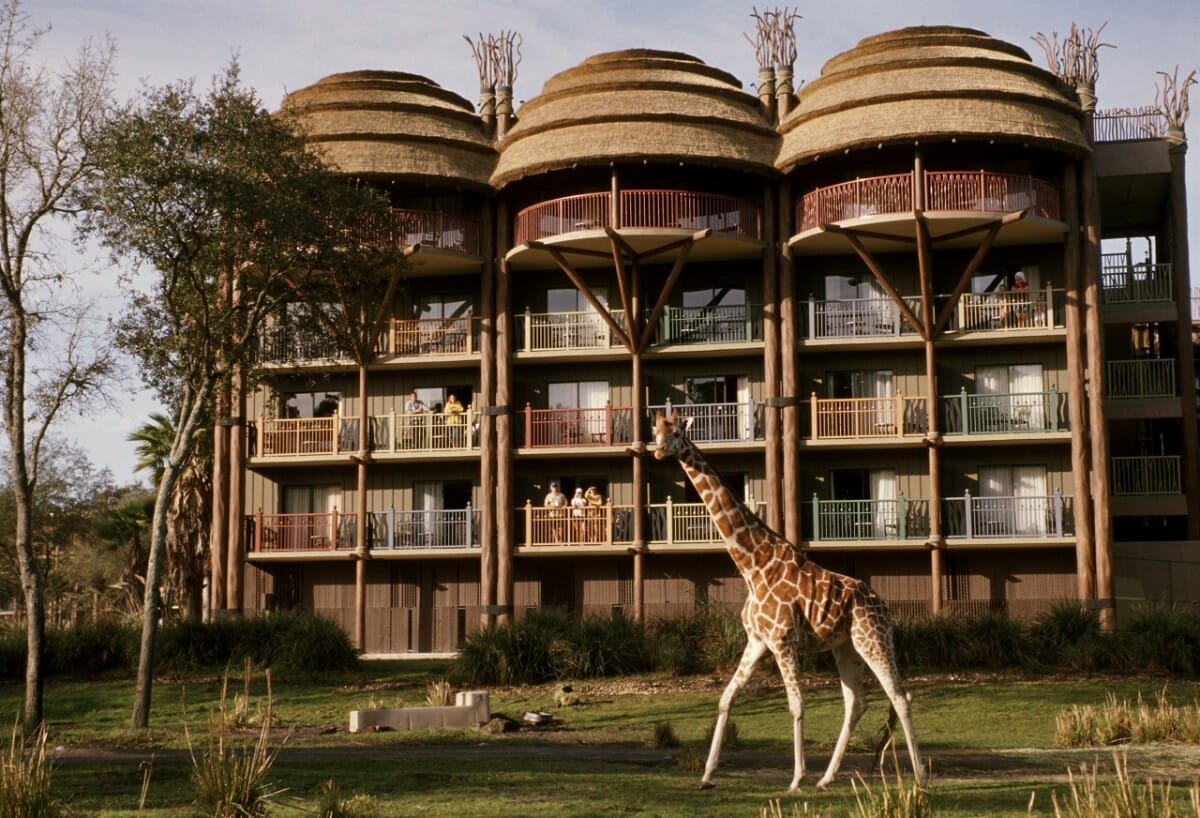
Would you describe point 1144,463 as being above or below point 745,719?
above

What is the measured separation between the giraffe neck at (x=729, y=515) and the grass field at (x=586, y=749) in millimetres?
2533

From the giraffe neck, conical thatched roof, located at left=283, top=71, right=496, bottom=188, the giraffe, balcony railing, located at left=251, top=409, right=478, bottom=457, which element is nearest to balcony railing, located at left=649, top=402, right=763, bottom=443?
balcony railing, located at left=251, top=409, right=478, bottom=457

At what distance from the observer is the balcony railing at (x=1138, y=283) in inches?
1682

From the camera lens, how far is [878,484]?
136ft

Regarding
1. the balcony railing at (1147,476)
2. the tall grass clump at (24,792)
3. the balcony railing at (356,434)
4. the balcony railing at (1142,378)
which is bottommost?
the tall grass clump at (24,792)

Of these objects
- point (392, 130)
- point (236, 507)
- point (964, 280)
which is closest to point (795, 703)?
point (964, 280)

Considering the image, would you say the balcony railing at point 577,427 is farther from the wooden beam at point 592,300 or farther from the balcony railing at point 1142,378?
the balcony railing at point 1142,378

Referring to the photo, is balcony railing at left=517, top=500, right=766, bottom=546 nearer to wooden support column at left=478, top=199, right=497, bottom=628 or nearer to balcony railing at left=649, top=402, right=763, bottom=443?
wooden support column at left=478, top=199, right=497, bottom=628

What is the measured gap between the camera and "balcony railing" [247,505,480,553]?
137 ft

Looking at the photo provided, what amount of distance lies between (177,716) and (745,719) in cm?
1034

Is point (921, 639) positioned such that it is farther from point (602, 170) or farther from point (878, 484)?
point (602, 170)

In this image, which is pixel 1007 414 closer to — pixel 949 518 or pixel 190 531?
pixel 949 518

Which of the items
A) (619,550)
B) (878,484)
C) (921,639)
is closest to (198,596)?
(619,550)

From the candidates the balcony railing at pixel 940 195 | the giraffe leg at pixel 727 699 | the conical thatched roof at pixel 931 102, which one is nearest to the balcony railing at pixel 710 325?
the balcony railing at pixel 940 195
